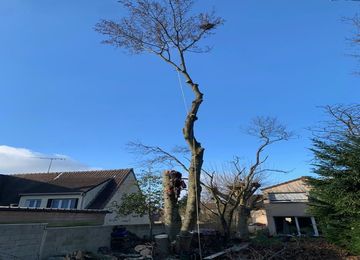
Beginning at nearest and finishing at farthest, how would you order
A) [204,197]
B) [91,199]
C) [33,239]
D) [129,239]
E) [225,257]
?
[33,239] < [225,257] < [129,239] < [91,199] < [204,197]

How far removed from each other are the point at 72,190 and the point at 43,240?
1310cm

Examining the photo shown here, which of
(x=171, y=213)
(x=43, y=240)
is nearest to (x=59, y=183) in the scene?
(x=43, y=240)

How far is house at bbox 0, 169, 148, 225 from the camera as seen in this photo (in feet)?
71.0

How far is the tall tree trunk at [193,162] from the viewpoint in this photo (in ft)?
36.3

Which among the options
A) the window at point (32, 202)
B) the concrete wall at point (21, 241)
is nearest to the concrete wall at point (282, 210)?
the window at point (32, 202)

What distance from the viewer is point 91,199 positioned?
22.2 m

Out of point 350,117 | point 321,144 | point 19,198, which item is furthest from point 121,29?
point 19,198

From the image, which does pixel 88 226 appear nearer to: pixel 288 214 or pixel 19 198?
pixel 19 198

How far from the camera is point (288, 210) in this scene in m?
25.9

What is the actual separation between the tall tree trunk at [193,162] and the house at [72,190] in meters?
9.49

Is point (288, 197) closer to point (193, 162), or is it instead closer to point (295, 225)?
point (295, 225)

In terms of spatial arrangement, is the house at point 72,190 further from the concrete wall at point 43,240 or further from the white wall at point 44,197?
the concrete wall at point 43,240

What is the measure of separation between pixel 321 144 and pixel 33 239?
1079 centimetres

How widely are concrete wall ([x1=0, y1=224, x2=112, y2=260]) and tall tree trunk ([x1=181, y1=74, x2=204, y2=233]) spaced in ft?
12.8
